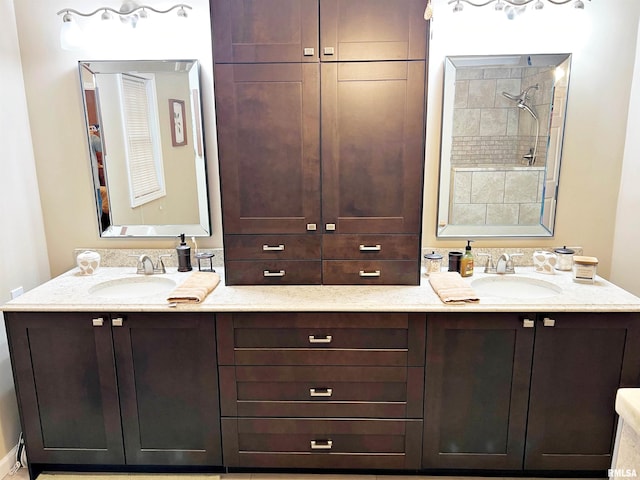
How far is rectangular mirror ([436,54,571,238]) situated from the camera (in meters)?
2.26

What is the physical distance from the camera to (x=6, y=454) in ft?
7.19

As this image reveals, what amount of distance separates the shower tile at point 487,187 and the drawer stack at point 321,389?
856 mm

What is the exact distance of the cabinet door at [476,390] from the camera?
192cm

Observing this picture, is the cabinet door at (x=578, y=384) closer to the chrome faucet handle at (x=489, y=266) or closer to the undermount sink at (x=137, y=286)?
the chrome faucet handle at (x=489, y=266)

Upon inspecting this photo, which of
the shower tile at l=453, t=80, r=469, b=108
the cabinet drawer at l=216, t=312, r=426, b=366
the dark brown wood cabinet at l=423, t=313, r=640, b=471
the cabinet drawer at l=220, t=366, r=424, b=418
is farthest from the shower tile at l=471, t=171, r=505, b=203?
the cabinet drawer at l=220, t=366, r=424, b=418

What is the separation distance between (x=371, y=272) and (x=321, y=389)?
1.90 feet

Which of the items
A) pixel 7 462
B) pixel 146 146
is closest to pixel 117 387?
pixel 7 462

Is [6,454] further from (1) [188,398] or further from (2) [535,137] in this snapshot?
(2) [535,137]

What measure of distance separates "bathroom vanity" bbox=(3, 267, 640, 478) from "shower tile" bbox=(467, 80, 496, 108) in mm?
981

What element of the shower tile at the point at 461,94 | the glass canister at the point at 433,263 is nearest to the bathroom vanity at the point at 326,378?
the glass canister at the point at 433,263

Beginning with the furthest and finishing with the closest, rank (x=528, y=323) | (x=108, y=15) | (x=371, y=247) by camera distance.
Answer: (x=108, y=15) < (x=371, y=247) < (x=528, y=323)

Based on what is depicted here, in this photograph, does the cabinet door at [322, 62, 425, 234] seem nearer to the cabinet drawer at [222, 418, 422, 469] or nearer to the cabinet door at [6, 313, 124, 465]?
the cabinet drawer at [222, 418, 422, 469]

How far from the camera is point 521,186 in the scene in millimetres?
2379

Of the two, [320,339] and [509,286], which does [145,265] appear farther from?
[509,286]
